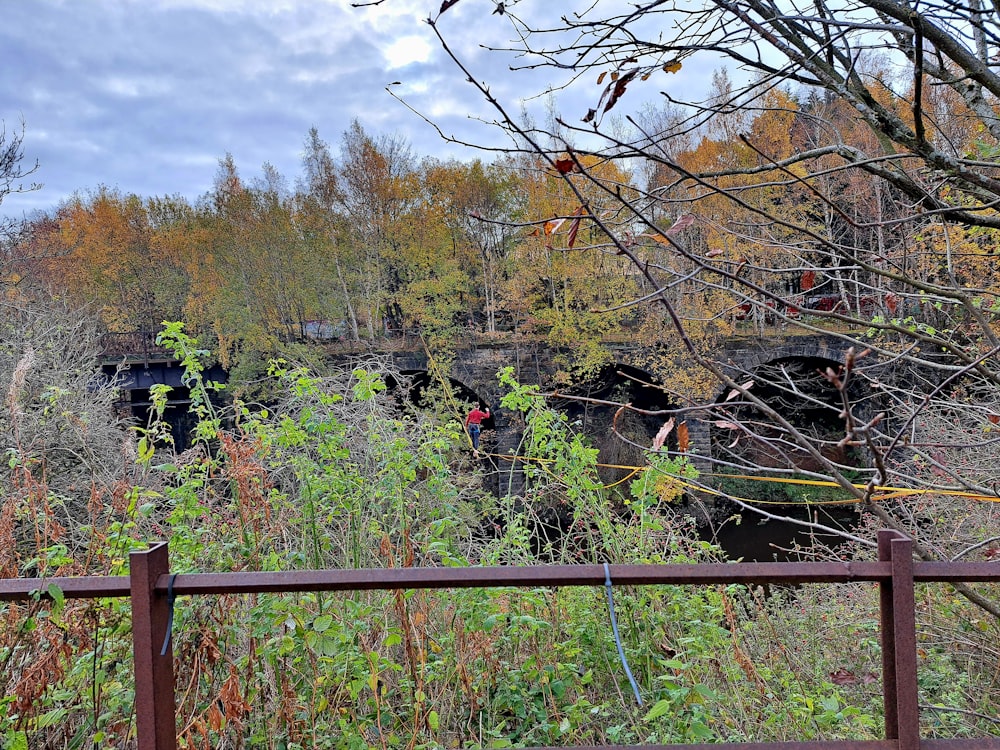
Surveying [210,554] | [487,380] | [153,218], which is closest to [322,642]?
[210,554]

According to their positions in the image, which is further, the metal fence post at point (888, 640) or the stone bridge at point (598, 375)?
the stone bridge at point (598, 375)

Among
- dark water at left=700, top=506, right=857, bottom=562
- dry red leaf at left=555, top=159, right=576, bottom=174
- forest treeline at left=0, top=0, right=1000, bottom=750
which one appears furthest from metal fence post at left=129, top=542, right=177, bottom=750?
dark water at left=700, top=506, right=857, bottom=562

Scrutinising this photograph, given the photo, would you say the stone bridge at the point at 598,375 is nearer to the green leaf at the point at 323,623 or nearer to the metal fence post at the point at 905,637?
the green leaf at the point at 323,623

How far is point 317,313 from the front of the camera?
66.2ft

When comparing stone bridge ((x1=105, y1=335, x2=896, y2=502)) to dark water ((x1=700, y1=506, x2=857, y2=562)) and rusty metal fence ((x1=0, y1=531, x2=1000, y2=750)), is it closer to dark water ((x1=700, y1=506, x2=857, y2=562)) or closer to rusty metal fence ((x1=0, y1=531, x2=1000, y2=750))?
dark water ((x1=700, y1=506, x2=857, y2=562))

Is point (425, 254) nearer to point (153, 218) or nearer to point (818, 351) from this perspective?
point (818, 351)

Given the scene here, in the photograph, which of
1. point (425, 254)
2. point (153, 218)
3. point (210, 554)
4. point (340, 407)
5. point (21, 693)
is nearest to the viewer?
point (21, 693)

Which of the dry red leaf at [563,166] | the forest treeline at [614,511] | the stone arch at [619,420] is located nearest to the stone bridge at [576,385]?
the stone arch at [619,420]

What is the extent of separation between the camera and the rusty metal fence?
1293 millimetres

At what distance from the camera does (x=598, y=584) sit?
1.30 m

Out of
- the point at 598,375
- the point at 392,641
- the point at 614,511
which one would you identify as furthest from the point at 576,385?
the point at 392,641

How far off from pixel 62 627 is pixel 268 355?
56.2 feet

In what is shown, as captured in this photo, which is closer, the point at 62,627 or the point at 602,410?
the point at 62,627

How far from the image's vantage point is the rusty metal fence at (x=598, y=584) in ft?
4.24
